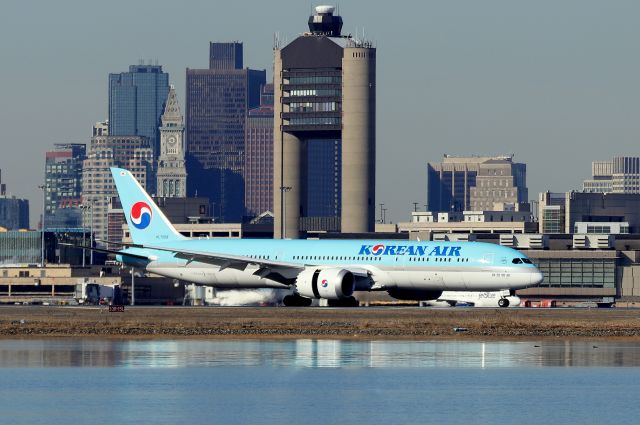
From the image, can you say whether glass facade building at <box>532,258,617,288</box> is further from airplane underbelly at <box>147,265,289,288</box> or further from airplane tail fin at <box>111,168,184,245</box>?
airplane underbelly at <box>147,265,289,288</box>

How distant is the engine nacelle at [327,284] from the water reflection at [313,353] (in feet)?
111

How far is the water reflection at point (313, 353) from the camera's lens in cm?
6347

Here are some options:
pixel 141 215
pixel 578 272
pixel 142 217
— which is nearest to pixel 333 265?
pixel 142 217

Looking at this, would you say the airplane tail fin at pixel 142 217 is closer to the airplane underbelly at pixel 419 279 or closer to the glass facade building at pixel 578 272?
the airplane underbelly at pixel 419 279

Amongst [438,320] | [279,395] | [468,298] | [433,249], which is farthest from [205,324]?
[468,298]

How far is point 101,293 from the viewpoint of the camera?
151875 mm

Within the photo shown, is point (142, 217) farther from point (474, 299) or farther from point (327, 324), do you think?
point (327, 324)

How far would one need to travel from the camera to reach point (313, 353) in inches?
2726

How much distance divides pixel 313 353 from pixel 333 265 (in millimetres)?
48505

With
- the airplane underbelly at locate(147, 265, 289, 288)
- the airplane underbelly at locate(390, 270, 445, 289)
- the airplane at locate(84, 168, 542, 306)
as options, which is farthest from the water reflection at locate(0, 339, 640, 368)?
the airplane underbelly at locate(147, 265, 289, 288)

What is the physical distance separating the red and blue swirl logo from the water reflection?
167ft

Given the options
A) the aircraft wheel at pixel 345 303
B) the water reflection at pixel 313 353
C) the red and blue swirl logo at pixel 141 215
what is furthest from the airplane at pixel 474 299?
the water reflection at pixel 313 353

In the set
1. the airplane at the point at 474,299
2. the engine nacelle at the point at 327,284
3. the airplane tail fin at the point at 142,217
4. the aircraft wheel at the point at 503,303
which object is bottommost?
the airplane at the point at 474,299

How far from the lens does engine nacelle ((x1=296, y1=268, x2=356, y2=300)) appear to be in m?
113
